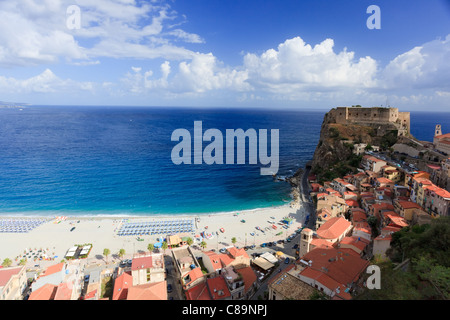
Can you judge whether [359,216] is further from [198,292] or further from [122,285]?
[122,285]

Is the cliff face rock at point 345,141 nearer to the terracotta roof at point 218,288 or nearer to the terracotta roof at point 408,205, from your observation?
the terracotta roof at point 408,205

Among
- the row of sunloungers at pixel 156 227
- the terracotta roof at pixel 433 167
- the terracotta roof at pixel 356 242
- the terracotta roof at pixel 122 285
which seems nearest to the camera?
the terracotta roof at pixel 122 285

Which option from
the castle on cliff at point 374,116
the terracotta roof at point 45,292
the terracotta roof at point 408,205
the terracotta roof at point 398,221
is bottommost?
the terracotta roof at point 45,292

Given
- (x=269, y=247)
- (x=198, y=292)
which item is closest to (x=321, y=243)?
(x=269, y=247)

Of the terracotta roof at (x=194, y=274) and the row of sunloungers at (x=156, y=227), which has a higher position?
the terracotta roof at (x=194, y=274)

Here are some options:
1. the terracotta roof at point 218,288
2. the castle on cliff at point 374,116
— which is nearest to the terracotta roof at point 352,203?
the castle on cliff at point 374,116

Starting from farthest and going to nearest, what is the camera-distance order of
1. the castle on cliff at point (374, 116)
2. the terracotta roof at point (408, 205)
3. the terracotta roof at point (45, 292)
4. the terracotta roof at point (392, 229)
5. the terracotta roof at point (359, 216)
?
the castle on cliff at point (374, 116) < the terracotta roof at point (359, 216) < the terracotta roof at point (408, 205) < the terracotta roof at point (392, 229) < the terracotta roof at point (45, 292)

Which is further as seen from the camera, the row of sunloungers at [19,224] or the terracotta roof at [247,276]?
the row of sunloungers at [19,224]
